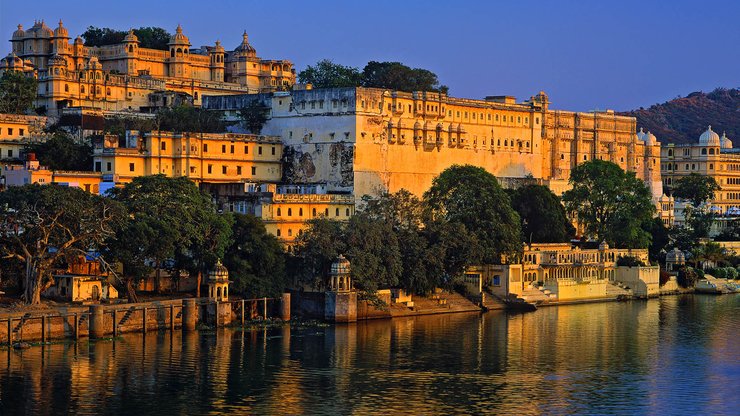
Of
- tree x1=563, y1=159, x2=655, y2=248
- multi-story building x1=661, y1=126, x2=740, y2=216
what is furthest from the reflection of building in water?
multi-story building x1=661, y1=126, x2=740, y2=216

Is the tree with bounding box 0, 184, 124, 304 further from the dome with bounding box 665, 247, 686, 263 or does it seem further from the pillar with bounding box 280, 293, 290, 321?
the dome with bounding box 665, 247, 686, 263

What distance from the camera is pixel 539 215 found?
74.9m

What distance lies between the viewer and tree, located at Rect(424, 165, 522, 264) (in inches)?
2596

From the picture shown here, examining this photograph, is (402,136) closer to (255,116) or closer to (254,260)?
(255,116)

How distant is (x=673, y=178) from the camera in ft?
358

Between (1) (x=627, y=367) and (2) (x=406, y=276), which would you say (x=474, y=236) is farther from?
(1) (x=627, y=367)

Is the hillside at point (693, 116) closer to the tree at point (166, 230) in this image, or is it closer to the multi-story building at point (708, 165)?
the multi-story building at point (708, 165)

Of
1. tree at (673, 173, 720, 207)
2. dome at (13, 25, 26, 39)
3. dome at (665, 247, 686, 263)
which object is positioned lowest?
dome at (665, 247, 686, 263)

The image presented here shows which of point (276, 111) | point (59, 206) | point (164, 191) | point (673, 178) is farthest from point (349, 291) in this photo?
point (673, 178)

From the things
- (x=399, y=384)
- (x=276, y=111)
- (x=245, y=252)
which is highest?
(x=276, y=111)

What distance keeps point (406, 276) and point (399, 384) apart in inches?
660

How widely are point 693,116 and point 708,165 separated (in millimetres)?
78897

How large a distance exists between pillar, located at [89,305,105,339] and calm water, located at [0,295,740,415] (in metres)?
0.80

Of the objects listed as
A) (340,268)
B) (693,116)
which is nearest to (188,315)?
(340,268)
